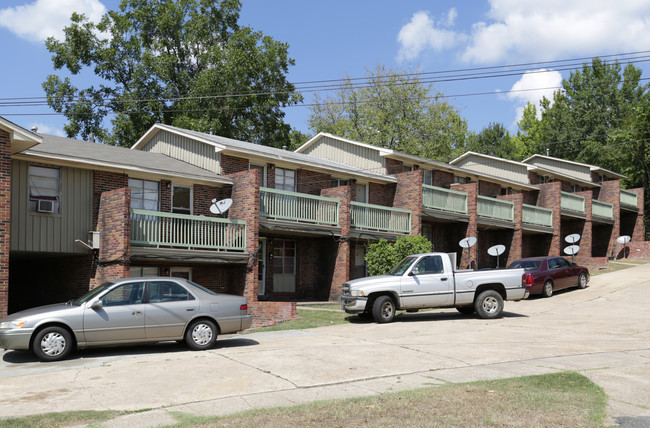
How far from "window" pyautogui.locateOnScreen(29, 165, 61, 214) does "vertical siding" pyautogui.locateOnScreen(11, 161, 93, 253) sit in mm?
136

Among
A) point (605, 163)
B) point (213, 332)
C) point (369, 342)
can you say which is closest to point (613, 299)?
point (369, 342)

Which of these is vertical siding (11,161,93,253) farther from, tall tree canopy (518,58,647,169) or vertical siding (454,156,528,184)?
tall tree canopy (518,58,647,169)

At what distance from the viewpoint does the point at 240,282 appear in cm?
2225

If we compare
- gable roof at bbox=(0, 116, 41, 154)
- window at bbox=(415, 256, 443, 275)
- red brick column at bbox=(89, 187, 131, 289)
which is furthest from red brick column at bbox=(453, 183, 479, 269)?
gable roof at bbox=(0, 116, 41, 154)

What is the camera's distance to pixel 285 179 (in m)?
25.4

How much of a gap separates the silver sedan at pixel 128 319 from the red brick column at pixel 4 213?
167 inches

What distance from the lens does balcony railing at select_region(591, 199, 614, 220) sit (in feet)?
131

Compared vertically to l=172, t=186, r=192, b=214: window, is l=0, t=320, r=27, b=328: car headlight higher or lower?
lower

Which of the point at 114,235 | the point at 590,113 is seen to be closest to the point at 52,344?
the point at 114,235

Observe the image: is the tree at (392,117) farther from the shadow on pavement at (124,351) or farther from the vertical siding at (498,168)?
the shadow on pavement at (124,351)

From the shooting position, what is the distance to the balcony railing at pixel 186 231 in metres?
19.1

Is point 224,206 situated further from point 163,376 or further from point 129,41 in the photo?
point 129,41

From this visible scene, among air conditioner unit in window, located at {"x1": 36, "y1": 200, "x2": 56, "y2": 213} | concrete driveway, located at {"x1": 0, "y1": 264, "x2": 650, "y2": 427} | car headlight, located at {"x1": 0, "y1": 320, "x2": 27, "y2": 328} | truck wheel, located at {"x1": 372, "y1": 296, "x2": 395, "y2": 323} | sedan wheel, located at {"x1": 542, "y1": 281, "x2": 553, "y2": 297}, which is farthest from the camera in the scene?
sedan wheel, located at {"x1": 542, "y1": 281, "x2": 553, "y2": 297}

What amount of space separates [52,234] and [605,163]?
152 ft
